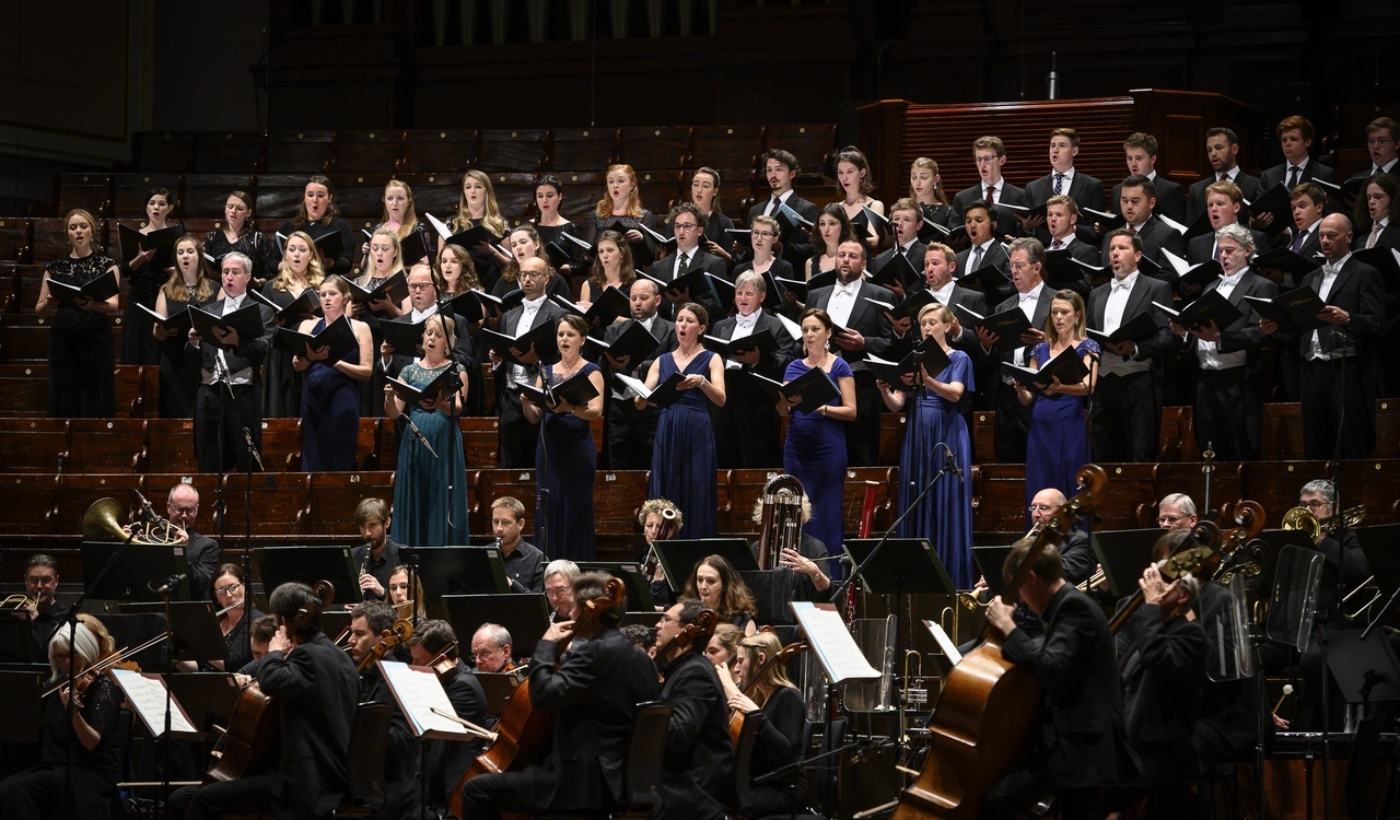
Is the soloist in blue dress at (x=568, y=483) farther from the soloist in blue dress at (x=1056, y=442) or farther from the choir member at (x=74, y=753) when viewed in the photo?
the choir member at (x=74, y=753)

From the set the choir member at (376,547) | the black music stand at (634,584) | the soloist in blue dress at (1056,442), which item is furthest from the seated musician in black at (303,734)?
the soloist in blue dress at (1056,442)

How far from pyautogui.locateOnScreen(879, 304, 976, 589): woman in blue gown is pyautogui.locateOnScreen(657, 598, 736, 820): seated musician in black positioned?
2.30 m

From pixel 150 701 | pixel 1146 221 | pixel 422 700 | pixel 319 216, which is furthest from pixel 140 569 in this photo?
pixel 1146 221

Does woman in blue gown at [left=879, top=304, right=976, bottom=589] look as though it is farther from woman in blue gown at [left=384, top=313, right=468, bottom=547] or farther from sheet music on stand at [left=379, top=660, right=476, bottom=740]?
sheet music on stand at [left=379, top=660, right=476, bottom=740]

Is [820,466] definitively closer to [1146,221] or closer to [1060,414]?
[1060,414]

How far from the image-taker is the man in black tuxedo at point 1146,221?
28.0 ft

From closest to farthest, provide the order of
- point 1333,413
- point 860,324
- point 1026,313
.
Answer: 1. point 1333,413
2. point 1026,313
3. point 860,324

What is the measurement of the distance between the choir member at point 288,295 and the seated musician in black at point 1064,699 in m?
4.74

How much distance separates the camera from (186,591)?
6.95 meters

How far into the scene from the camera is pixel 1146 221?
8.69 m

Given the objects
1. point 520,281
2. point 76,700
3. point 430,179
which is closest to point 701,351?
point 520,281

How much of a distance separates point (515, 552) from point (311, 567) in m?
0.87

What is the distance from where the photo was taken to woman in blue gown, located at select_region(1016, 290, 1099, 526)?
24.2 ft

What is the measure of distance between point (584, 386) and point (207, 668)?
186 centimetres
